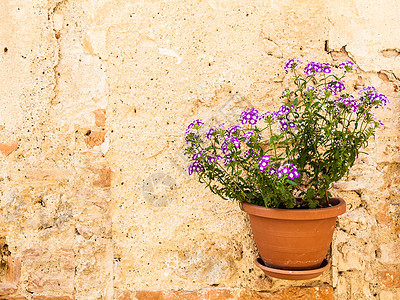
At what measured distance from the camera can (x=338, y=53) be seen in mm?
2068

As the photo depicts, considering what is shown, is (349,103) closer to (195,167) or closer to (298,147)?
(298,147)

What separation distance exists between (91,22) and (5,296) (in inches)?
60.4

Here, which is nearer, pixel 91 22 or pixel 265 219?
pixel 265 219

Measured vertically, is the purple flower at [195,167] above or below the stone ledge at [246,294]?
above

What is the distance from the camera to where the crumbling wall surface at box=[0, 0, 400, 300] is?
2.04 meters

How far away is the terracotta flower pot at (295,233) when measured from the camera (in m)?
1.70

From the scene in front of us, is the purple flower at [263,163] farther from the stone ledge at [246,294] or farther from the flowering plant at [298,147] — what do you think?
the stone ledge at [246,294]

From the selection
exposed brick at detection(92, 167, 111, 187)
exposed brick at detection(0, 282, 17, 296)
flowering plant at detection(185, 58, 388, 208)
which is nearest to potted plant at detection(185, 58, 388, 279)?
flowering plant at detection(185, 58, 388, 208)

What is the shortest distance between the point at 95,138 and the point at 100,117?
115mm

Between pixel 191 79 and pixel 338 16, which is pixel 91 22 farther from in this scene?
pixel 338 16

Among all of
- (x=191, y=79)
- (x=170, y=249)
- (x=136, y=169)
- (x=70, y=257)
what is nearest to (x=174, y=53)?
(x=191, y=79)

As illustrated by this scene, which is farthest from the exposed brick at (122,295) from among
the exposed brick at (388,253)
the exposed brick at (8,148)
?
the exposed brick at (388,253)

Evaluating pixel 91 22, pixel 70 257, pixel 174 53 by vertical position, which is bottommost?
pixel 70 257

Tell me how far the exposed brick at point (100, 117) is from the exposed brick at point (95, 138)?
1.9 inches
